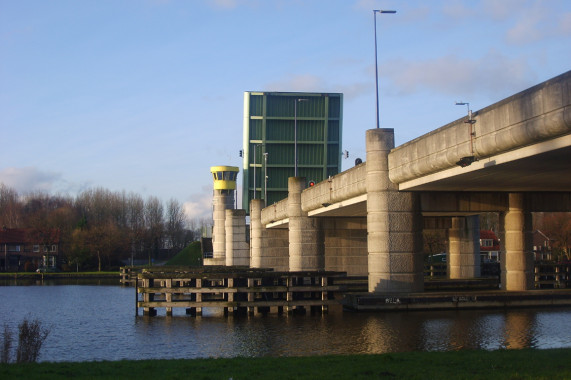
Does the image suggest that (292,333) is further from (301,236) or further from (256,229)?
(256,229)

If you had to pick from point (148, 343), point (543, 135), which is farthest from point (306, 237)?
point (543, 135)

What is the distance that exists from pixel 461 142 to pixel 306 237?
23.1 metres

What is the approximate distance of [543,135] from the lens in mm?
21234

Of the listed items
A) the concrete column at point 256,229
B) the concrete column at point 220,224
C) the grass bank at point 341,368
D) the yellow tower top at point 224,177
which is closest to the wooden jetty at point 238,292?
the grass bank at point 341,368

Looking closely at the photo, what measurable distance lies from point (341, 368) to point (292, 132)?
47.7m

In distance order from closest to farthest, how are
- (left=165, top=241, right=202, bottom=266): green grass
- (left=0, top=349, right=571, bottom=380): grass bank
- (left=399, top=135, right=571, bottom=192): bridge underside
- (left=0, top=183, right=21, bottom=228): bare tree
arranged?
(left=0, top=349, right=571, bottom=380): grass bank → (left=399, top=135, right=571, bottom=192): bridge underside → (left=165, top=241, right=202, bottom=266): green grass → (left=0, top=183, right=21, bottom=228): bare tree

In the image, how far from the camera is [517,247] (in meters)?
37.5

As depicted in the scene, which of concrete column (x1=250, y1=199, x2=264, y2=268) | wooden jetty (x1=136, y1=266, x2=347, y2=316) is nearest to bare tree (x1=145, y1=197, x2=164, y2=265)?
A: concrete column (x1=250, y1=199, x2=264, y2=268)

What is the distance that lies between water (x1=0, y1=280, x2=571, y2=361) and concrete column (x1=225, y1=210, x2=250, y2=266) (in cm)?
3180

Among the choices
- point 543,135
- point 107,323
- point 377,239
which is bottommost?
point 107,323

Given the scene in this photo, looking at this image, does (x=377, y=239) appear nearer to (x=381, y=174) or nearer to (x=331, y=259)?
(x=381, y=174)

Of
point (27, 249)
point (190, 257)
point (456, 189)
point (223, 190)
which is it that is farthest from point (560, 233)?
point (27, 249)

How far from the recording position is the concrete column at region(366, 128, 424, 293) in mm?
32875

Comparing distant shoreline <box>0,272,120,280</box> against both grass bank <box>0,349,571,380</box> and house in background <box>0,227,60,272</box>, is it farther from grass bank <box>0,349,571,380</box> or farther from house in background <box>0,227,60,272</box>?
grass bank <box>0,349,571,380</box>
